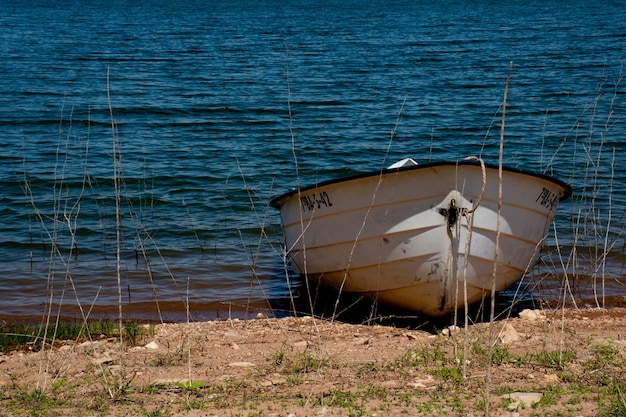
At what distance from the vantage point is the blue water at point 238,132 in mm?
9430

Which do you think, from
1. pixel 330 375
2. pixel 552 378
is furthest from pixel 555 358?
pixel 330 375

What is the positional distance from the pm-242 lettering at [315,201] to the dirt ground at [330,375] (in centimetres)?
103

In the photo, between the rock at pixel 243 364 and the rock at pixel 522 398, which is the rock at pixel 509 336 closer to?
the rock at pixel 522 398

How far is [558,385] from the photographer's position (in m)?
4.96

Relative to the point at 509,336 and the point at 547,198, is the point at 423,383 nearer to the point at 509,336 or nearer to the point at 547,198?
the point at 509,336

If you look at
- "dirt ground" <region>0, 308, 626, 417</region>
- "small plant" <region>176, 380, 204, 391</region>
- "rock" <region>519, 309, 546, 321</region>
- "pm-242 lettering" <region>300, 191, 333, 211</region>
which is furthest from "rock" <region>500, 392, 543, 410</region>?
"pm-242 lettering" <region>300, 191, 333, 211</region>

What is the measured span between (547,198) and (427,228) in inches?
43.4

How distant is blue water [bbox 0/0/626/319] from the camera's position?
9.43m

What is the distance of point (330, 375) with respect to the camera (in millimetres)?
5344

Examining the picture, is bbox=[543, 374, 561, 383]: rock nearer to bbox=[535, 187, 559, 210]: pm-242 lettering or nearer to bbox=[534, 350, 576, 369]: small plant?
bbox=[534, 350, 576, 369]: small plant

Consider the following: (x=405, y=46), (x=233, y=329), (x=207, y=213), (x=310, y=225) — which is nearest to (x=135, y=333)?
(x=233, y=329)

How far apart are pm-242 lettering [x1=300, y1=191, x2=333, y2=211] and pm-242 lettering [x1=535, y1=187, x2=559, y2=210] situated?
5.49 ft

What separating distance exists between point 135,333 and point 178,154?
879cm

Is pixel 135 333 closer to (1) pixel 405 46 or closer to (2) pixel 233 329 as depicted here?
(2) pixel 233 329
